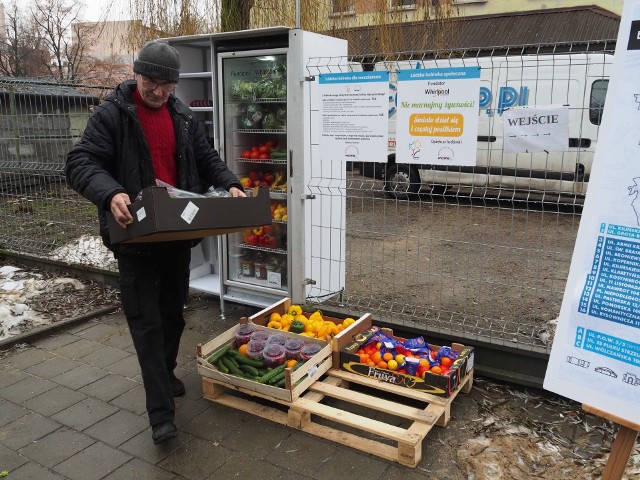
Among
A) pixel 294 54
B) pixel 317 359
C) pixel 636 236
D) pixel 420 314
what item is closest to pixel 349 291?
pixel 420 314

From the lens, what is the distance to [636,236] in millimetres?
1941

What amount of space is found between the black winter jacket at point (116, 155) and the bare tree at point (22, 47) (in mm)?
20274

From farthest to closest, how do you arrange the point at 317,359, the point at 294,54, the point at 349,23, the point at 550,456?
the point at 349,23 < the point at 294,54 < the point at 317,359 < the point at 550,456

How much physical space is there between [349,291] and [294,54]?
2517mm

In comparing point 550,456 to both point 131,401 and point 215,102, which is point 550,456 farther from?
point 215,102

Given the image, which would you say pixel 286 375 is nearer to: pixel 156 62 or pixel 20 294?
pixel 156 62

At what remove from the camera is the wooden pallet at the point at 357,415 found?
2988 millimetres

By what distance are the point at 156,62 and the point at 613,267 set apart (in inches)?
93.4

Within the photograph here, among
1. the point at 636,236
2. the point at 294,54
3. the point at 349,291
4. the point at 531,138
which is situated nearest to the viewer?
the point at 636,236

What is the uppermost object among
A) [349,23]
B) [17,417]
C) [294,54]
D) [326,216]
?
[349,23]

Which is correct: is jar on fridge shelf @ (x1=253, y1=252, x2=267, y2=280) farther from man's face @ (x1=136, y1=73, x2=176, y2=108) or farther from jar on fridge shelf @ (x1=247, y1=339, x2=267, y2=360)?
man's face @ (x1=136, y1=73, x2=176, y2=108)

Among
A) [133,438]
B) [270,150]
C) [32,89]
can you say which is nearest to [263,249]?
[270,150]

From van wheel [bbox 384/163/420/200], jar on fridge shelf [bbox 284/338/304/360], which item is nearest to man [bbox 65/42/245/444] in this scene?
jar on fridge shelf [bbox 284/338/304/360]

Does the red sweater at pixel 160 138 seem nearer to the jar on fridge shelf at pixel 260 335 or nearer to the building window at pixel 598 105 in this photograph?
the jar on fridge shelf at pixel 260 335
